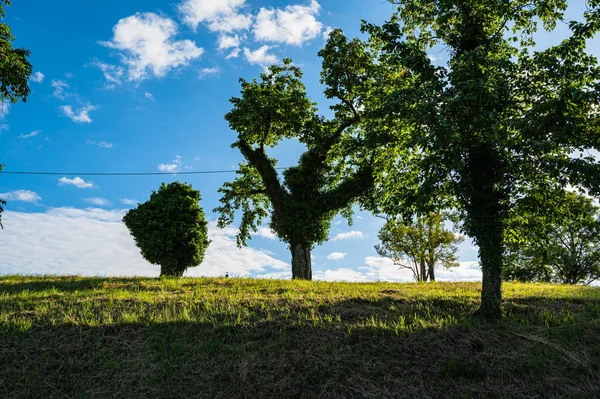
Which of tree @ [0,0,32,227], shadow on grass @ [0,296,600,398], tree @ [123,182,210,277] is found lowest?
shadow on grass @ [0,296,600,398]

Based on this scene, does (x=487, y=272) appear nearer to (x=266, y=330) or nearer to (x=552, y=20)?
(x=266, y=330)

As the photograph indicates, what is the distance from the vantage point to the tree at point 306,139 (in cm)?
2220

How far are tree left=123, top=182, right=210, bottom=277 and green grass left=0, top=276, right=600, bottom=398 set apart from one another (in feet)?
36.5

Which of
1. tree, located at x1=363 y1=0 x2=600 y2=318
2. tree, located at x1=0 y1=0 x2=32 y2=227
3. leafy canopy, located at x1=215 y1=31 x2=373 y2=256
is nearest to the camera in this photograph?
tree, located at x1=363 y1=0 x2=600 y2=318

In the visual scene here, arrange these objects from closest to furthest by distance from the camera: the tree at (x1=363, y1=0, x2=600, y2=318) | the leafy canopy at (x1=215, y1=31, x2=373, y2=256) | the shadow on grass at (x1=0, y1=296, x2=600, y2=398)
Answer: the shadow on grass at (x1=0, y1=296, x2=600, y2=398)
the tree at (x1=363, y1=0, x2=600, y2=318)
the leafy canopy at (x1=215, y1=31, x2=373, y2=256)

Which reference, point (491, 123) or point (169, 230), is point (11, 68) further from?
point (491, 123)

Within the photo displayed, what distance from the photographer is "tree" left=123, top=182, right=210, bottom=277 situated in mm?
22234

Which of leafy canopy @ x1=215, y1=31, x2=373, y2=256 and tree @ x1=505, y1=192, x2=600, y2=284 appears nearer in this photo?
leafy canopy @ x1=215, y1=31, x2=373, y2=256

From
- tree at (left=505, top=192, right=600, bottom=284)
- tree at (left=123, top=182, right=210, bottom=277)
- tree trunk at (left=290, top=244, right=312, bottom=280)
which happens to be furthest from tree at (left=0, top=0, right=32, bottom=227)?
tree at (left=505, top=192, right=600, bottom=284)

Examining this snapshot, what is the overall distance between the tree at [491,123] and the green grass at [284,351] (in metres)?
2.30

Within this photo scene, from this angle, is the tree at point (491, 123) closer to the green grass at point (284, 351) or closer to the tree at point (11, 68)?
the green grass at point (284, 351)

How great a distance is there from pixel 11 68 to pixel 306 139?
15.5 metres

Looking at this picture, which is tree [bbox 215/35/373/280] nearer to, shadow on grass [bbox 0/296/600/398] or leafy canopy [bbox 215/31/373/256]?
leafy canopy [bbox 215/31/373/256]

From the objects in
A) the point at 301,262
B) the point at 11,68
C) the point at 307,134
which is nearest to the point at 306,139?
the point at 307,134
